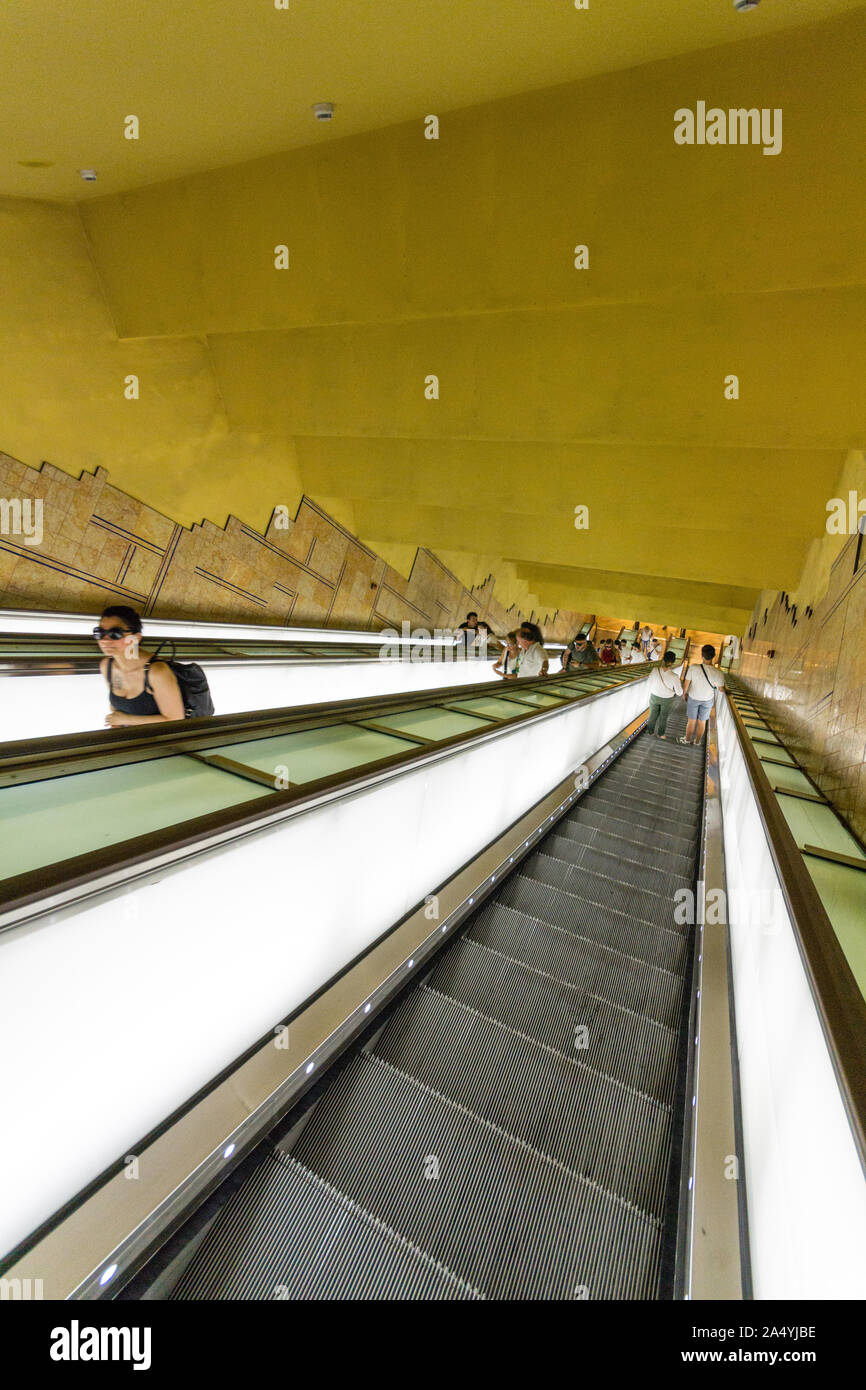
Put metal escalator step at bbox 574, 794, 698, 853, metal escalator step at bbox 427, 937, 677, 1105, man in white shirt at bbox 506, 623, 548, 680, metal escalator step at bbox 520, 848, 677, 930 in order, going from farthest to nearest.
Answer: man in white shirt at bbox 506, 623, 548, 680
metal escalator step at bbox 574, 794, 698, 853
metal escalator step at bbox 520, 848, 677, 930
metal escalator step at bbox 427, 937, 677, 1105

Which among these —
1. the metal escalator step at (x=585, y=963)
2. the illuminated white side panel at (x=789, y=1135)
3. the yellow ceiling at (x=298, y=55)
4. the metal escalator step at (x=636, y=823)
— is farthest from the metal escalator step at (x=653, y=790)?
the yellow ceiling at (x=298, y=55)

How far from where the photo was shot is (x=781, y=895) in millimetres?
1696

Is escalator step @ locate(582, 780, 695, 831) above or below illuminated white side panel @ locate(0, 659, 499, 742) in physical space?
below

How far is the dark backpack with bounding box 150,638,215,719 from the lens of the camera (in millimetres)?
2848

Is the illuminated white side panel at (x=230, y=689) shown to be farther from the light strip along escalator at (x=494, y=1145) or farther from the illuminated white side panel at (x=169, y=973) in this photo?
the light strip along escalator at (x=494, y=1145)

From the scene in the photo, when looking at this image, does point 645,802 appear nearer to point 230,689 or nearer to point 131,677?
point 230,689

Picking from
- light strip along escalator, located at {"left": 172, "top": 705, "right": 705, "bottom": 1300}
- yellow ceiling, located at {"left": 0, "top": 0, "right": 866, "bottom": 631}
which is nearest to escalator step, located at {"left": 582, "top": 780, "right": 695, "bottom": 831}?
light strip along escalator, located at {"left": 172, "top": 705, "right": 705, "bottom": 1300}

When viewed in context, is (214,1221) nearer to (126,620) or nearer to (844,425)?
(126,620)

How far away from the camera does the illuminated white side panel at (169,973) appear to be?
1.13 m

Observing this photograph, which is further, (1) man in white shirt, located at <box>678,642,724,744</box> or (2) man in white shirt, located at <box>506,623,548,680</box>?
(2) man in white shirt, located at <box>506,623,548,680</box>

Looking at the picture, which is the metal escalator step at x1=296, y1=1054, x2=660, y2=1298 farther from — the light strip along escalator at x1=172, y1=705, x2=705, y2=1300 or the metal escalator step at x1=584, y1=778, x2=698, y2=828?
the metal escalator step at x1=584, y1=778, x2=698, y2=828

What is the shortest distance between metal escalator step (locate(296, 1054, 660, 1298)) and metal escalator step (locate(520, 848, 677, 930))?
1.51 meters

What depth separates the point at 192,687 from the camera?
2.89m

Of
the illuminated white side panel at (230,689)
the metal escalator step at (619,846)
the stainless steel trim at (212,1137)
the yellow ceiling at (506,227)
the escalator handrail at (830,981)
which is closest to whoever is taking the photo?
the escalator handrail at (830,981)
